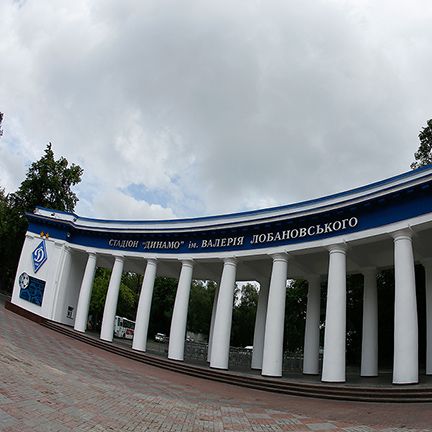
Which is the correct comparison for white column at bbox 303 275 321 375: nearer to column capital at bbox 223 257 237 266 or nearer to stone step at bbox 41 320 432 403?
stone step at bbox 41 320 432 403

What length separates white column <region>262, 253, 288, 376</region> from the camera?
54.8 feet

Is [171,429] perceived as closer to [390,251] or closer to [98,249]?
[390,251]

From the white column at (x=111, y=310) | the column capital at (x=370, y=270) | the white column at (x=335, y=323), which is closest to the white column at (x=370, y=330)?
the column capital at (x=370, y=270)

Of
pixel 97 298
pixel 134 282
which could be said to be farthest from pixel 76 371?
pixel 134 282

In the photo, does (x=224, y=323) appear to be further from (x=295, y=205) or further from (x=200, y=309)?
(x=200, y=309)

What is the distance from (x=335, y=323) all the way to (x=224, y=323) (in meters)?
5.94

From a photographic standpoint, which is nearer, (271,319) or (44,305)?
(271,319)

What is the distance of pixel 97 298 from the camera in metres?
39.9

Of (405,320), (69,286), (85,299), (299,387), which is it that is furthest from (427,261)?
(69,286)

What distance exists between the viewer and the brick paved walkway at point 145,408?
21.8 ft

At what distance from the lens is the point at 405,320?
42.1 ft

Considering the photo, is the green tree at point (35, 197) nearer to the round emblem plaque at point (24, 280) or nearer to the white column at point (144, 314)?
the round emblem plaque at point (24, 280)

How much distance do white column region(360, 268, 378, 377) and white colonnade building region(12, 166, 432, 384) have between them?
0.05 m

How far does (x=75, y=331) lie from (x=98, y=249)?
5350 millimetres
